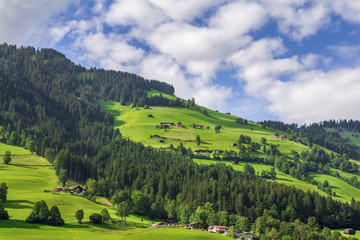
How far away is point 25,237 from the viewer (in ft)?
200

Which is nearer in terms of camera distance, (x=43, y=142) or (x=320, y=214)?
(x=320, y=214)

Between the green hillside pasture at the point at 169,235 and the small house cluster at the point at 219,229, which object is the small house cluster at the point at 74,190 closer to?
the green hillside pasture at the point at 169,235

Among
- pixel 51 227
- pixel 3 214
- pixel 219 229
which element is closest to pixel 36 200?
pixel 3 214

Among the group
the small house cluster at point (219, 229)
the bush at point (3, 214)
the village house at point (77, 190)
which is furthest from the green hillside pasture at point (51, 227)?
the small house cluster at point (219, 229)

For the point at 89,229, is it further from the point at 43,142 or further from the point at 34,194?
the point at 43,142

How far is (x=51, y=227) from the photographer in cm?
7394

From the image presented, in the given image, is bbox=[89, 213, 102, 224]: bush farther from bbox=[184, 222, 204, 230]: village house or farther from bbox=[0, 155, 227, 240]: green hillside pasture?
bbox=[184, 222, 204, 230]: village house

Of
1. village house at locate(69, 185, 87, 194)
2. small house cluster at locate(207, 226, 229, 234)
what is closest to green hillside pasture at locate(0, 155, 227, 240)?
village house at locate(69, 185, 87, 194)

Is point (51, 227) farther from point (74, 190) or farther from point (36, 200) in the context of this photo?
point (74, 190)

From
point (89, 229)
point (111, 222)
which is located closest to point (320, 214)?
point (111, 222)

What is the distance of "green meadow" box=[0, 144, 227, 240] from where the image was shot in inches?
2677

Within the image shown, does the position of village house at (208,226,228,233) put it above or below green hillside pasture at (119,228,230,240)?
below

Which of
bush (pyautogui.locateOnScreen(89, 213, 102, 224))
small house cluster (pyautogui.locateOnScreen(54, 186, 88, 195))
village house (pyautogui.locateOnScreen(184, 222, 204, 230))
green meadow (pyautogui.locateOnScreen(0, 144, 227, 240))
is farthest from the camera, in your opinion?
small house cluster (pyautogui.locateOnScreen(54, 186, 88, 195))

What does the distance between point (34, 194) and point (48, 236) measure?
43945 mm
